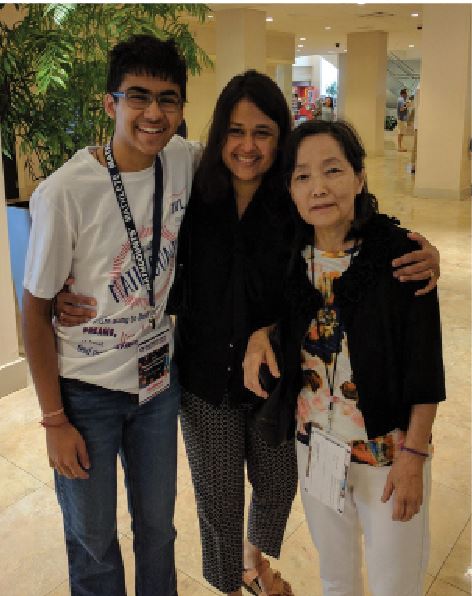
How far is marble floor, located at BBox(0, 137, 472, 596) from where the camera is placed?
7.12 ft

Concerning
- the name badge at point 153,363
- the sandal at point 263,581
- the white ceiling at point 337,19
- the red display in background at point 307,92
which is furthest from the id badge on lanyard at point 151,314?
the red display in background at point 307,92

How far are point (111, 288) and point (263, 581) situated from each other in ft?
4.08

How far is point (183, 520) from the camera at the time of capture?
2516 mm

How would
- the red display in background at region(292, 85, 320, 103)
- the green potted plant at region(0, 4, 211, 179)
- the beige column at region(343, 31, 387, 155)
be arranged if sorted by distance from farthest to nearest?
the red display in background at region(292, 85, 320, 103), the beige column at region(343, 31, 387, 155), the green potted plant at region(0, 4, 211, 179)

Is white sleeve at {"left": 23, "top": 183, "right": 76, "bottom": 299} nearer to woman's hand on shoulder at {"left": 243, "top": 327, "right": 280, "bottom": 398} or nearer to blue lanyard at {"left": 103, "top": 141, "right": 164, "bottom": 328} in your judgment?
blue lanyard at {"left": 103, "top": 141, "right": 164, "bottom": 328}

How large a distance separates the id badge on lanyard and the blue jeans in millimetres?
52

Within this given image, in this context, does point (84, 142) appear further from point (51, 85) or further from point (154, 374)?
point (154, 374)

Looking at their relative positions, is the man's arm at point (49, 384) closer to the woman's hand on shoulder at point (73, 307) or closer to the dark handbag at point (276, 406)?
the woman's hand on shoulder at point (73, 307)

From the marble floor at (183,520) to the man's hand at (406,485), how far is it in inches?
37.0

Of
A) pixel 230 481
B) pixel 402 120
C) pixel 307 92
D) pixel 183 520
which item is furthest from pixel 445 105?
pixel 307 92

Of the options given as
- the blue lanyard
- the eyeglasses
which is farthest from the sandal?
the eyeglasses

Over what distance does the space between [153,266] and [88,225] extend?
19 cm

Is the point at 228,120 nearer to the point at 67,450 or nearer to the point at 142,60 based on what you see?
the point at 142,60

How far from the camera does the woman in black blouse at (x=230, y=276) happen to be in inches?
60.8
